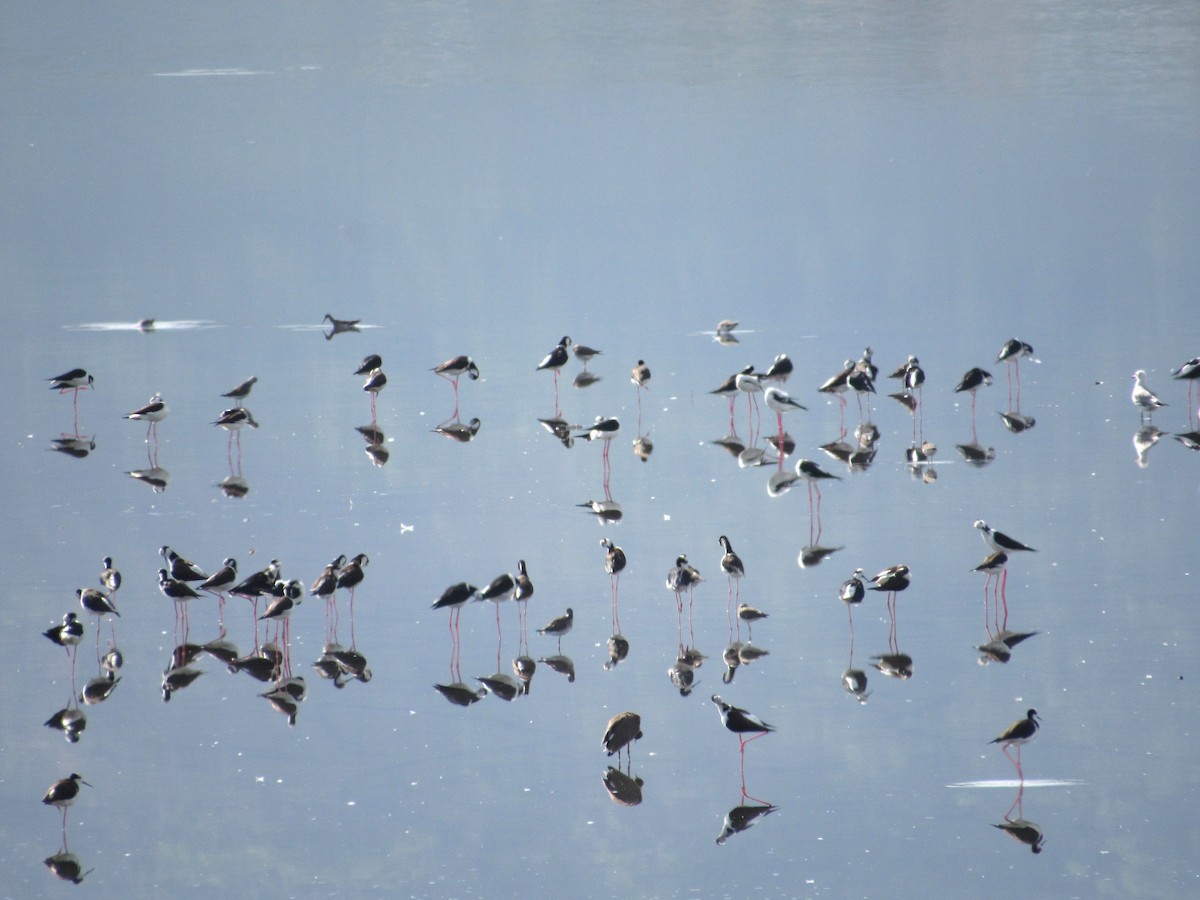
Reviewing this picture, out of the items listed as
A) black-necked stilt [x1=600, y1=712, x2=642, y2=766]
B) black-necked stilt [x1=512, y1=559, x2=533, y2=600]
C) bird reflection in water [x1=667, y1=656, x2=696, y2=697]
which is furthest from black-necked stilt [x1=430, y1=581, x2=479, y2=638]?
black-necked stilt [x1=600, y1=712, x2=642, y2=766]

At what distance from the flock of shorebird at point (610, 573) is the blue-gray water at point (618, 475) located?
10 centimetres

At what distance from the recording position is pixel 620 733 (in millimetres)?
4945

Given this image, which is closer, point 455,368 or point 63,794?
point 63,794

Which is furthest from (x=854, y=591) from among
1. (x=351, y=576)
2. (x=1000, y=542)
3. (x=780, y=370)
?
(x=780, y=370)

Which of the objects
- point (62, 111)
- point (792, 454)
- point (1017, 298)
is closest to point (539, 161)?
point (62, 111)

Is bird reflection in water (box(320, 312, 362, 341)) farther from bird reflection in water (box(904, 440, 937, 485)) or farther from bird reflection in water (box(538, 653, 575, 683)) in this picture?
bird reflection in water (box(538, 653, 575, 683))

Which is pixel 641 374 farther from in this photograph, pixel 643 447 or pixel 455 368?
pixel 455 368

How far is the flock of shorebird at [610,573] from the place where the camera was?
4945mm

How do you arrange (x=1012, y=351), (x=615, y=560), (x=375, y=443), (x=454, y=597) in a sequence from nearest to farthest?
(x=454, y=597)
(x=615, y=560)
(x=375, y=443)
(x=1012, y=351)

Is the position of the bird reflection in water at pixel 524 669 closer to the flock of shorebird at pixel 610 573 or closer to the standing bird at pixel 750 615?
the flock of shorebird at pixel 610 573

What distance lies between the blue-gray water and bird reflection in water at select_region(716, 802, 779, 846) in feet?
0.17

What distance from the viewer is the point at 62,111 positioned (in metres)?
22.9

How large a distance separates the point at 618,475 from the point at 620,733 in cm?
359

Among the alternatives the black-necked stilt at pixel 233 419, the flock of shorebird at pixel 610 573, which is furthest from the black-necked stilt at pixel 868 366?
the black-necked stilt at pixel 233 419
